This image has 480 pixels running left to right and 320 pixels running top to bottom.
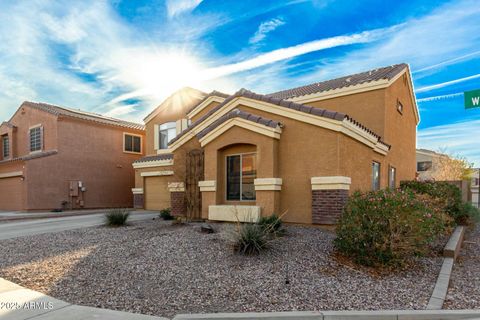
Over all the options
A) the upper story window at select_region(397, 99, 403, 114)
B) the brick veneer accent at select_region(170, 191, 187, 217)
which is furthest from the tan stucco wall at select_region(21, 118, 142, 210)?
the upper story window at select_region(397, 99, 403, 114)

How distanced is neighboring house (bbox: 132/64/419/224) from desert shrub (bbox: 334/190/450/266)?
107 inches

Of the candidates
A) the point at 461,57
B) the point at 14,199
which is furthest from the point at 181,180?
the point at 14,199

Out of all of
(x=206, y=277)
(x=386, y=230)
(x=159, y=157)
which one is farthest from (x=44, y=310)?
(x=159, y=157)

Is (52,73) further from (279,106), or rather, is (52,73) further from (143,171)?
(279,106)

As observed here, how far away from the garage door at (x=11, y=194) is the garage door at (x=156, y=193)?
813 cm

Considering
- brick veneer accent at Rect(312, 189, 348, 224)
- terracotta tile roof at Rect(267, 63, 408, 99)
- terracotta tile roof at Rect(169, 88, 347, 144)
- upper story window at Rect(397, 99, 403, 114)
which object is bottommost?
brick veneer accent at Rect(312, 189, 348, 224)

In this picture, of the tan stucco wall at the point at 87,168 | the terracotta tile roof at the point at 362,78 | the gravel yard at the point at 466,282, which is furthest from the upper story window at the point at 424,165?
the tan stucco wall at the point at 87,168

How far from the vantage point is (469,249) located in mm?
7957

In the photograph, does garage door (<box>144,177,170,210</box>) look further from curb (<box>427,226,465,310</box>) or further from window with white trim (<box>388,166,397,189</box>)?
curb (<box>427,226,465,310</box>)

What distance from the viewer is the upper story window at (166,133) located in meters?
19.3

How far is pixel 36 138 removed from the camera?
21953 millimetres

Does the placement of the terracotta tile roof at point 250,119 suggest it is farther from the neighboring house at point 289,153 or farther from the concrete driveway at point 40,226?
the concrete driveway at point 40,226

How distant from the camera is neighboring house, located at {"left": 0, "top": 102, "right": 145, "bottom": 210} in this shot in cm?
1912

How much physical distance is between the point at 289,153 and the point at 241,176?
192cm
